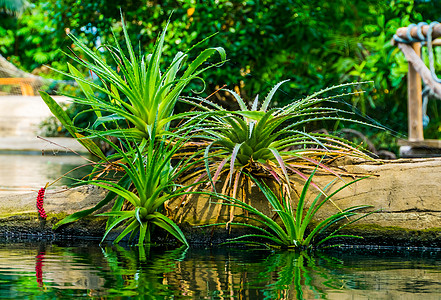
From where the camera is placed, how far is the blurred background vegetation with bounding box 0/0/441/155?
327 inches

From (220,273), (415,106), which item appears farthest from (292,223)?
(415,106)

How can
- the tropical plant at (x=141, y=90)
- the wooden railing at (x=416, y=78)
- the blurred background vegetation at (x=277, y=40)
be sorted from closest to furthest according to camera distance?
the tropical plant at (x=141, y=90) → the wooden railing at (x=416, y=78) → the blurred background vegetation at (x=277, y=40)

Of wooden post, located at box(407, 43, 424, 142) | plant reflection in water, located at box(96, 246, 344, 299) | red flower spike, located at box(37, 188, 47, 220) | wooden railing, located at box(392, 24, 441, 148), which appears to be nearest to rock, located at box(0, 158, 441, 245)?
red flower spike, located at box(37, 188, 47, 220)

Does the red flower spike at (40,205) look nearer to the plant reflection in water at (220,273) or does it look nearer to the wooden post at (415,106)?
the plant reflection in water at (220,273)

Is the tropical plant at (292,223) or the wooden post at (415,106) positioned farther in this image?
the wooden post at (415,106)

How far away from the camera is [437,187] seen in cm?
313

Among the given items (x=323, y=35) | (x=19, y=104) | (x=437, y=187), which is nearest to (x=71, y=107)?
(x=323, y=35)

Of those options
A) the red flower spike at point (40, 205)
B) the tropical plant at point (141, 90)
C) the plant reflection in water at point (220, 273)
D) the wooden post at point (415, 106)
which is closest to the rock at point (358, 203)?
the red flower spike at point (40, 205)

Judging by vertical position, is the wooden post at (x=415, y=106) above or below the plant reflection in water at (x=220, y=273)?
above

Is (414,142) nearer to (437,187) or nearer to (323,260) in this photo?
(437,187)

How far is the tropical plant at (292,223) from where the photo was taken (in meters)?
2.99

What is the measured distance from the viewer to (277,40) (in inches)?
351

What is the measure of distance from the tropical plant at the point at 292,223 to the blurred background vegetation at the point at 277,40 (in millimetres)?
4075

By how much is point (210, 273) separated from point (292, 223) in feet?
2.46
